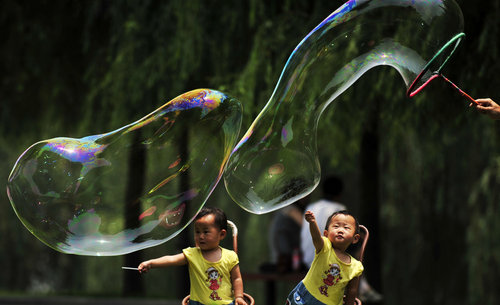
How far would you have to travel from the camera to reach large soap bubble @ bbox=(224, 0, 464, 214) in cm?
480

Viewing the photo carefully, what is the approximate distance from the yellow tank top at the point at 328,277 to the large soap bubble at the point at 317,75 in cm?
54

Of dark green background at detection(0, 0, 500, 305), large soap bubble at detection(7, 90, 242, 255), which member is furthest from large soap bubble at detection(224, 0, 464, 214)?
dark green background at detection(0, 0, 500, 305)

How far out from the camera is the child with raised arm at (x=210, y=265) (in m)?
4.40

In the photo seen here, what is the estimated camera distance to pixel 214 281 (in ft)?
14.5

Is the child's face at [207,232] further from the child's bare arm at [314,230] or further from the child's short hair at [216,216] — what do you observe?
the child's bare arm at [314,230]

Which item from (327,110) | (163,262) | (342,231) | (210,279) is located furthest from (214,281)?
(327,110)

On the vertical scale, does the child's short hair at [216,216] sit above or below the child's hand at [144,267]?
above

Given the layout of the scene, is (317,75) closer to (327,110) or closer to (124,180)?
(124,180)

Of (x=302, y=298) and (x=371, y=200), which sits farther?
(x=371, y=200)

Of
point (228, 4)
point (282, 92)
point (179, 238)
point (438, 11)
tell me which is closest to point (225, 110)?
point (282, 92)

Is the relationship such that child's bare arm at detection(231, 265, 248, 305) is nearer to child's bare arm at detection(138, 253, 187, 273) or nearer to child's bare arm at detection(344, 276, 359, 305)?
A: child's bare arm at detection(138, 253, 187, 273)

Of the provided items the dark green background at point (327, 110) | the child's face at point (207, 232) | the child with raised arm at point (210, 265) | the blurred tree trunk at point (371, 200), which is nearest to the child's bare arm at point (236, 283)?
the child with raised arm at point (210, 265)

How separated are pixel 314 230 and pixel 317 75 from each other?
1021 millimetres

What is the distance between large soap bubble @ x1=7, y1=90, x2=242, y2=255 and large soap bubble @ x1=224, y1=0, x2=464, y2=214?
17 cm
